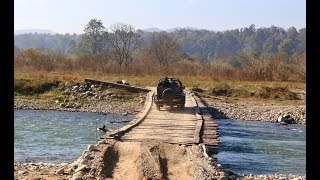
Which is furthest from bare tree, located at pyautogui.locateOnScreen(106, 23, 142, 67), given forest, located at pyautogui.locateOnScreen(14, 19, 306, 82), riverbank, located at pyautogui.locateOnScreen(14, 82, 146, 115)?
riverbank, located at pyautogui.locateOnScreen(14, 82, 146, 115)

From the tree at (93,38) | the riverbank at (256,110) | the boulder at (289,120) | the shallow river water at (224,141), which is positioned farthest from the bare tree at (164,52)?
the shallow river water at (224,141)

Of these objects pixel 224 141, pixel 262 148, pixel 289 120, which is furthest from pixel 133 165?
pixel 289 120

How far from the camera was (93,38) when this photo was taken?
3748 inches

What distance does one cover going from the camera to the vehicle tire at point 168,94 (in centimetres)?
2284

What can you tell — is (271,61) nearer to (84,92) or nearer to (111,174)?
(84,92)

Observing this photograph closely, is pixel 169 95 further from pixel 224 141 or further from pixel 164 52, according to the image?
pixel 164 52

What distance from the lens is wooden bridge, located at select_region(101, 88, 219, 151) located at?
48.5 ft

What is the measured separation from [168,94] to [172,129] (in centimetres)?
587

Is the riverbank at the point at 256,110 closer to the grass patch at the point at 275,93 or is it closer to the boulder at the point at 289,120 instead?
the boulder at the point at 289,120

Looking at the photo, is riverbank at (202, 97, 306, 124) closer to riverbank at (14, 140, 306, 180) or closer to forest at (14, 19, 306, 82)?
forest at (14, 19, 306, 82)

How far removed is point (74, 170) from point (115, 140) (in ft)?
12.5

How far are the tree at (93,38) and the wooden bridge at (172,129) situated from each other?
235 feet

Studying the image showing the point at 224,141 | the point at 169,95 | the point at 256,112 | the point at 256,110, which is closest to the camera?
the point at 224,141
